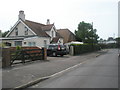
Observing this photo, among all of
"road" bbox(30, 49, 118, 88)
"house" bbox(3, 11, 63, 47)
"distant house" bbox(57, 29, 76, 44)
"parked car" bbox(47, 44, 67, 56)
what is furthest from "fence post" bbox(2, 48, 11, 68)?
"distant house" bbox(57, 29, 76, 44)

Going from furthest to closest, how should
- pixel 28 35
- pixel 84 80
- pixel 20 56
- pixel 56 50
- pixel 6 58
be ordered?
pixel 28 35
pixel 56 50
pixel 20 56
pixel 6 58
pixel 84 80

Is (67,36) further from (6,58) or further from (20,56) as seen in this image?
(6,58)

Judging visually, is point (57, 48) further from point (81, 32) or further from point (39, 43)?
point (81, 32)

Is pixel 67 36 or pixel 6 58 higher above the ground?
pixel 67 36

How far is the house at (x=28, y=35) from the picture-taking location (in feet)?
112

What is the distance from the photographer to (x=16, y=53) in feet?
47.3

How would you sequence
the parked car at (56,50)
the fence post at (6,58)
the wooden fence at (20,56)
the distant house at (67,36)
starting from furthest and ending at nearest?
the distant house at (67,36)
the parked car at (56,50)
the wooden fence at (20,56)
the fence post at (6,58)

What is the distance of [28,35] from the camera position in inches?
1414

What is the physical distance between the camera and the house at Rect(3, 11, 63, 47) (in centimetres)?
3403

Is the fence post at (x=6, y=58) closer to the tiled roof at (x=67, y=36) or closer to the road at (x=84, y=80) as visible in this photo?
the road at (x=84, y=80)

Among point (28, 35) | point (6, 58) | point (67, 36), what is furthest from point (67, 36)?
point (6, 58)

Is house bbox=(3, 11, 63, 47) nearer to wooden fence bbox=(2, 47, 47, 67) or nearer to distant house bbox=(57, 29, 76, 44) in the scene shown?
distant house bbox=(57, 29, 76, 44)

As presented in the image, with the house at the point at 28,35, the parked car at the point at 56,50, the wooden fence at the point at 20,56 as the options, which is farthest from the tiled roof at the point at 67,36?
the wooden fence at the point at 20,56

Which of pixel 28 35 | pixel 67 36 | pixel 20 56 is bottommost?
pixel 20 56
